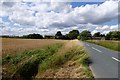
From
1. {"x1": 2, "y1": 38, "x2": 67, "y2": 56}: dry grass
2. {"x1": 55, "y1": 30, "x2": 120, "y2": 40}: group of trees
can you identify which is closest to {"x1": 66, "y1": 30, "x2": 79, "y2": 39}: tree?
{"x1": 55, "y1": 30, "x2": 120, "y2": 40}: group of trees

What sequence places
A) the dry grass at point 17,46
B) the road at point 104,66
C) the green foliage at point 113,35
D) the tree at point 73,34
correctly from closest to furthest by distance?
the road at point 104,66 < the dry grass at point 17,46 < the green foliage at point 113,35 < the tree at point 73,34

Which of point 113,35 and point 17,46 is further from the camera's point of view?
point 113,35

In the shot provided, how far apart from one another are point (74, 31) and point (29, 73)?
583 feet

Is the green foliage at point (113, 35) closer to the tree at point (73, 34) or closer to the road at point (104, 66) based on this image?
the tree at point (73, 34)

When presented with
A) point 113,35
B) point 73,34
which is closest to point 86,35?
point 73,34

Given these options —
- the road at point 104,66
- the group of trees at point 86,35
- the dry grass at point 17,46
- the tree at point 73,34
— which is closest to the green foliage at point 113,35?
the group of trees at point 86,35

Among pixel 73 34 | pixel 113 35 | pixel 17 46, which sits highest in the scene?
pixel 73 34

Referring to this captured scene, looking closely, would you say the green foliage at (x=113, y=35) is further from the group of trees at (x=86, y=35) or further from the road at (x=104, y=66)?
the road at (x=104, y=66)

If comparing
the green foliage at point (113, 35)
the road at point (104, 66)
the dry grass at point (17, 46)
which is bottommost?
the road at point (104, 66)

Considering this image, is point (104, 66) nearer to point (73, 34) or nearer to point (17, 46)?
point (17, 46)

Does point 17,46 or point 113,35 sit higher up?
point 113,35

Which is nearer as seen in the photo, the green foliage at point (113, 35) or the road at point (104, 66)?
the road at point (104, 66)

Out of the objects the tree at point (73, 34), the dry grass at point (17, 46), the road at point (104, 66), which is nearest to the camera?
the road at point (104, 66)

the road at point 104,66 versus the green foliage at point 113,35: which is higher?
the green foliage at point 113,35
